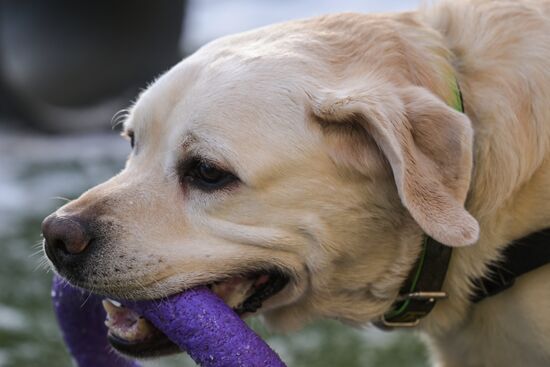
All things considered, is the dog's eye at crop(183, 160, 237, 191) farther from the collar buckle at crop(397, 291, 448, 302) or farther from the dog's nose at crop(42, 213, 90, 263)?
the collar buckle at crop(397, 291, 448, 302)

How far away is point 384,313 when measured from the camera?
3.45 m

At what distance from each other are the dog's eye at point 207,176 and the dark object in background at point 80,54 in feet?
19.8

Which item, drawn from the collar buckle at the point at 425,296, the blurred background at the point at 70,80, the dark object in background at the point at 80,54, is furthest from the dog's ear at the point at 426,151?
the dark object in background at the point at 80,54

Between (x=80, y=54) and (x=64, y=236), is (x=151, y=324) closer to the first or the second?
(x=64, y=236)

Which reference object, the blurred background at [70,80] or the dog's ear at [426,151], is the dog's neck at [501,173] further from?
the blurred background at [70,80]

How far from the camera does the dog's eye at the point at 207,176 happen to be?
316 centimetres

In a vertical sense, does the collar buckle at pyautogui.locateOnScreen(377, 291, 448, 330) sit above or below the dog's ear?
below

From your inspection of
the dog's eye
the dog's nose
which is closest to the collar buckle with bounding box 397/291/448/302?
the dog's eye

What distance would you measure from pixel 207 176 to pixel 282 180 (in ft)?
0.79

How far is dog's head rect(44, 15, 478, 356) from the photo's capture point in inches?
119

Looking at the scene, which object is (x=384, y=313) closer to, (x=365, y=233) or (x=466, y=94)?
(x=365, y=233)

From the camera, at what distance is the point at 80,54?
919 cm

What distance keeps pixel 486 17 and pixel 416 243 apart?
2.69 feet

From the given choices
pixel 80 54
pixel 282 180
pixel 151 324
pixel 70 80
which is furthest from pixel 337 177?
pixel 70 80
